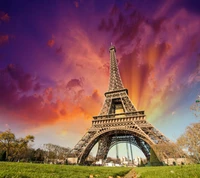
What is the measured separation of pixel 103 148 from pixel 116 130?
10.9 metres

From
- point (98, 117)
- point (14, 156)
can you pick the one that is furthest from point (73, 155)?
point (14, 156)

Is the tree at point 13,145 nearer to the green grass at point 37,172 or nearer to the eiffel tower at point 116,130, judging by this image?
the eiffel tower at point 116,130

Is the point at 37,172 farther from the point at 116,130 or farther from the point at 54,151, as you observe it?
the point at 54,151

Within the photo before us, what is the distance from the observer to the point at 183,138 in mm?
26109

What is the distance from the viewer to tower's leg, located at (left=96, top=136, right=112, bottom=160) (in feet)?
126

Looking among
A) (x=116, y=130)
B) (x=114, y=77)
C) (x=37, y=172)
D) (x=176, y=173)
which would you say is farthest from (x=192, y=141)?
(x=114, y=77)

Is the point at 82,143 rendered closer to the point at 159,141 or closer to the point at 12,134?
the point at 159,141

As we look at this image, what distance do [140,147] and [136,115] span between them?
11930 mm

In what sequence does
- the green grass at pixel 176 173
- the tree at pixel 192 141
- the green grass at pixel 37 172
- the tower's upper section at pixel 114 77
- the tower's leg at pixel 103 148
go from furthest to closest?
the tower's upper section at pixel 114 77 → the tower's leg at pixel 103 148 → the tree at pixel 192 141 → the green grass at pixel 176 173 → the green grass at pixel 37 172

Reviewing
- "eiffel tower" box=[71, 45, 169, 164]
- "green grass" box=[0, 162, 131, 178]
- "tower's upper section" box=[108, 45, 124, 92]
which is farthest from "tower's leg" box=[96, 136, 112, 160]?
"green grass" box=[0, 162, 131, 178]

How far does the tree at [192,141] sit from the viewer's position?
22647 millimetres

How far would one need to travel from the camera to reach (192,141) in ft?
79.5

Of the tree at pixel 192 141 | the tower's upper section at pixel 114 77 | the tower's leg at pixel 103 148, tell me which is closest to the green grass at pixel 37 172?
the tree at pixel 192 141

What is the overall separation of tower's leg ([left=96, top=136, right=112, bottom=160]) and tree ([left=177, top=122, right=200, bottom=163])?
20423 mm
